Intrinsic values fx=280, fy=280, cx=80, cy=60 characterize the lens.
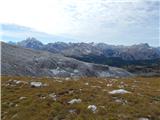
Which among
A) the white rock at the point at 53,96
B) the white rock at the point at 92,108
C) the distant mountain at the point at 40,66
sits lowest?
the distant mountain at the point at 40,66

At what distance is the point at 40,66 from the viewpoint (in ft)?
437

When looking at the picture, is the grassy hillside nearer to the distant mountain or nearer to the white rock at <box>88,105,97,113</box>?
the white rock at <box>88,105,97,113</box>

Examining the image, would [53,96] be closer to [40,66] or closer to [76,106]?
[76,106]

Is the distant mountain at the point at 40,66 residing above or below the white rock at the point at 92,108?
below

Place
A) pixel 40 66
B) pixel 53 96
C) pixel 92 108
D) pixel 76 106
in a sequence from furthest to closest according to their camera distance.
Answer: pixel 40 66 < pixel 53 96 < pixel 76 106 < pixel 92 108

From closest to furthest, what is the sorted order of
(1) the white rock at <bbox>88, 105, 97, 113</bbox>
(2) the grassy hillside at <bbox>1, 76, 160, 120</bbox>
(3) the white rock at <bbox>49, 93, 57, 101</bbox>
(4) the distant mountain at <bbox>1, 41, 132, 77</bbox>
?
(2) the grassy hillside at <bbox>1, 76, 160, 120</bbox> < (1) the white rock at <bbox>88, 105, 97, 113</bbox> < (3) the white rock at <bbox>49, 93, 57, 101</bbox> < (4) the distant mountain at <bbox>1, 41, 132, 77</bbox>

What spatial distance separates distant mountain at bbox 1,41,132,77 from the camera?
11814cm

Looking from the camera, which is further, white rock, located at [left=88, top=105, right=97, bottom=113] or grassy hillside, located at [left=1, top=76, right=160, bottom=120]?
white rock, located at [left=88, top=105, right=97, bottom=113]

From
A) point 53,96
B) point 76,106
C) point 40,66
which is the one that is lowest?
point 40,66

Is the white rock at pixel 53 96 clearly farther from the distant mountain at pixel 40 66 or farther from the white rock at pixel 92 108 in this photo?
the distant mountain at pixel 40 66

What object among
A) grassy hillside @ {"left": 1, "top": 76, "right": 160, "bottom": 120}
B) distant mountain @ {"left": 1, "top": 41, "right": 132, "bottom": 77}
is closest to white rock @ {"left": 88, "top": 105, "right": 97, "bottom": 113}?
grassy hillside @ {"left": 1, "top": 76, "right": 160, "bottom": 120}

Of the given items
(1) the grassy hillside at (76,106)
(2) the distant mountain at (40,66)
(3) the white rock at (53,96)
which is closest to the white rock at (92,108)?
(1) the grassy hillside at (76,106)

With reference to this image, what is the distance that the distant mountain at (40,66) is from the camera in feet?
388

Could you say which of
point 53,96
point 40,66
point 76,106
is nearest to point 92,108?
point 76,106
